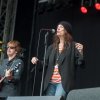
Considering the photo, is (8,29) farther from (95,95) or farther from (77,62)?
(95,95)

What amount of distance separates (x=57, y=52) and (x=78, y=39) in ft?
8.88

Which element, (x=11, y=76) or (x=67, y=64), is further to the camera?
(x=11, y=76)

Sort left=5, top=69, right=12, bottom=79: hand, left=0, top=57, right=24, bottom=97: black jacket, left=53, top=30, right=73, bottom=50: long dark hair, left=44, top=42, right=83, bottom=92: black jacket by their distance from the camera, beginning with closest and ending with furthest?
left=44, top=42, right=83, bottom=92: black jacket < left=53, top=30, right=73, bottom=50: long dark hair < left=5, top=69, right=12, bottom=79: hand < left=0, top=57, right=24, bottom=97: black jacket

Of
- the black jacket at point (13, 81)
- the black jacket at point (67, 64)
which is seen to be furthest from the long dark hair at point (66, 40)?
the black jacket at point (13, 81)

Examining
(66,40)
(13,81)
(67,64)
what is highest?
(66,40)

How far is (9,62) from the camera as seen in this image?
4.79 metres

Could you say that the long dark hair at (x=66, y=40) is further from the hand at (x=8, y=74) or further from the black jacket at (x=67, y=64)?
the hand at (x=8, y=74)

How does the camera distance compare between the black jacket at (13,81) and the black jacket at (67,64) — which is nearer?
the black jacket at (67,64)

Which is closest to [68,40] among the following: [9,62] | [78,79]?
[9,62]

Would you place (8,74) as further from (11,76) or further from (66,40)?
(66,40)

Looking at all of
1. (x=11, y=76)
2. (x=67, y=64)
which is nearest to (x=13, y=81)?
(x=11, y=76)

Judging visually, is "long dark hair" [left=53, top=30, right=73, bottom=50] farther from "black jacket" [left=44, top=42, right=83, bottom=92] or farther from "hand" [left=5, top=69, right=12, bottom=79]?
"hand" [left=5, top=69, right=12, bottom=79]

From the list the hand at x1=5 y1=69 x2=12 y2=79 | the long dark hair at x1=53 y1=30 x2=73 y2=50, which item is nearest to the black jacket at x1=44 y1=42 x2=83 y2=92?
the long dark hair at x1=53 y1=30 x2=73 y2=50

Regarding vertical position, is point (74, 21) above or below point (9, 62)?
above
